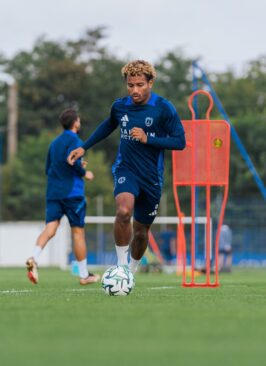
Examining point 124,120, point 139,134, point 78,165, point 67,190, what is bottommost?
point 67,190

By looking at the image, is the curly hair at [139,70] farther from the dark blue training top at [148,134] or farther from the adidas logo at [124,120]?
the adidas logo at [124,120]

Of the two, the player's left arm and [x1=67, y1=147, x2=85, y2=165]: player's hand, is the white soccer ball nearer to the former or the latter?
[x1=67, y1=147, x2=85, y2=165]: player's hand

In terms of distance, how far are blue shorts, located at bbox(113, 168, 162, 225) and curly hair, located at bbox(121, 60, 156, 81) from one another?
2.78 feet

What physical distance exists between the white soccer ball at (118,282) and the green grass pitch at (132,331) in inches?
15.4

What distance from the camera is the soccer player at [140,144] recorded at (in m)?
10.4

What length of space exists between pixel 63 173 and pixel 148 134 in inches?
126

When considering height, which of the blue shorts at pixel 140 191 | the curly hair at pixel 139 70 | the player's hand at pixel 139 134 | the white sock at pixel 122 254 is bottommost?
the white sock at pixel 122 254

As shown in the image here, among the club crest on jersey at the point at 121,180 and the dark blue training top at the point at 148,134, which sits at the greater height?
the dark blue training top at the point at 148,134

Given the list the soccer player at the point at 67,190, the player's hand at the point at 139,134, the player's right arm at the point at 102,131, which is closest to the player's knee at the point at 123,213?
the player's hand at the point at 139,134

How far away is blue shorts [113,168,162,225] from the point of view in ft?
34.1

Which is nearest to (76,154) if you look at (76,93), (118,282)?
(118,282)

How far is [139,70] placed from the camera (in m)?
10.4

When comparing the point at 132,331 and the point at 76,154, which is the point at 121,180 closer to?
the point at 76,154

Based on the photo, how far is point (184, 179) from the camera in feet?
40.9
